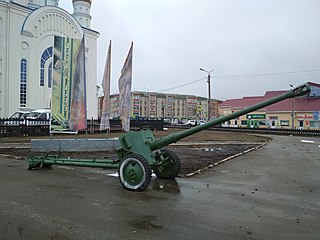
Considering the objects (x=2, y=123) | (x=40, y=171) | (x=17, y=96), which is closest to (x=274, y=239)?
(x=40, y=171)

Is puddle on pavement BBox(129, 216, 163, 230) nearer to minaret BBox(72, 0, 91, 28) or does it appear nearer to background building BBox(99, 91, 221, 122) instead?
minaret BBox(72, 0, 91, 28)

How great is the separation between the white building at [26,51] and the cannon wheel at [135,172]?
40.0 metres

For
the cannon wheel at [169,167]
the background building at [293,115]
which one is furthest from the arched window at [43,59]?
the cannon wheel at [169,167]

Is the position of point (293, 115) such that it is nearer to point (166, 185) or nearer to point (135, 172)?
point (166, 185)

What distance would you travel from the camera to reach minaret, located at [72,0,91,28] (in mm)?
58344

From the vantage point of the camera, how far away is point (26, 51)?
45594 mm

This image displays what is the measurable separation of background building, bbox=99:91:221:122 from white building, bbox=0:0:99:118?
67090 mm

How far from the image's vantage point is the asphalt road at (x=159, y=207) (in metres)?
4.51

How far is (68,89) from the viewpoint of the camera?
16.2 metres

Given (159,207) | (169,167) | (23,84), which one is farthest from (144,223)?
(23,84)

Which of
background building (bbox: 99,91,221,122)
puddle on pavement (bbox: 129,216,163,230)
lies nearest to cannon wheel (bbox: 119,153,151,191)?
puddle on pavement (bbox: 129,216,163,230)

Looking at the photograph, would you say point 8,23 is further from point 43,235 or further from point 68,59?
point 43,235

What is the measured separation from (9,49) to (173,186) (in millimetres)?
42677

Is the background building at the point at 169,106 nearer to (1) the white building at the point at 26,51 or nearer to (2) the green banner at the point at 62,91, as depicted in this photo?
(1) the white building at the point at 26,51
